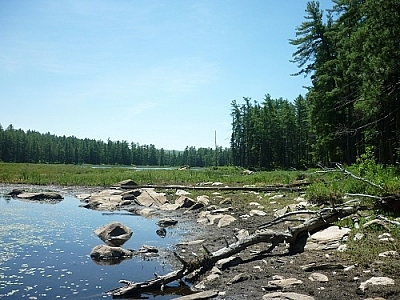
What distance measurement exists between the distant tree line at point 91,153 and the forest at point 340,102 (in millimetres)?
41489

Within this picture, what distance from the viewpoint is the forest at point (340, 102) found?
1573cm

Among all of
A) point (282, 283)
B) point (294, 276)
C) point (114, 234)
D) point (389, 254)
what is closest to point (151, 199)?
point (114, 234)

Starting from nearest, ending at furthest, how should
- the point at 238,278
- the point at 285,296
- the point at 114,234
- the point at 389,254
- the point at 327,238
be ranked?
1. the point at 285,296
2. the point at 389,254
3. the point at 238,278
4. the point at 327,238
5. the point at 114,234

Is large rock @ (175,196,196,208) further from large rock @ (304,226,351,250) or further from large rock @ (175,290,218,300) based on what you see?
large rock @ (175,290,218,300)

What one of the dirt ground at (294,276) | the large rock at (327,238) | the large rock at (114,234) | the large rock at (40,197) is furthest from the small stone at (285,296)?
the large rock at (40,197)

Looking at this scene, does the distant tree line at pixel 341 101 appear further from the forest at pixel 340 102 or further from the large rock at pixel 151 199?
the large rock at pixel 151 199

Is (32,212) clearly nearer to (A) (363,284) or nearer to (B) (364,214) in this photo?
(B) (364,214)

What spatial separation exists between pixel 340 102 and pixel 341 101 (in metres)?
9.20

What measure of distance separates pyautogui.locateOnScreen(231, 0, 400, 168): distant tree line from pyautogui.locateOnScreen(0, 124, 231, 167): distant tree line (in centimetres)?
4226

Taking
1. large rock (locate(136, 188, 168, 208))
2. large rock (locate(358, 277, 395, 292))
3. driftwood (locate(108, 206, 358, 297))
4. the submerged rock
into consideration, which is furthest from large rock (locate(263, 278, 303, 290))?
the submerged rock

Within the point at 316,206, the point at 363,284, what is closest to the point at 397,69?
the point at 316,206

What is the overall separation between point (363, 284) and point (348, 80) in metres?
23.8

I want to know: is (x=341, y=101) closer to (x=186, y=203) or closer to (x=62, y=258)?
(x=186, y=203)

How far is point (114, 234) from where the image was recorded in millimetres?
14102
